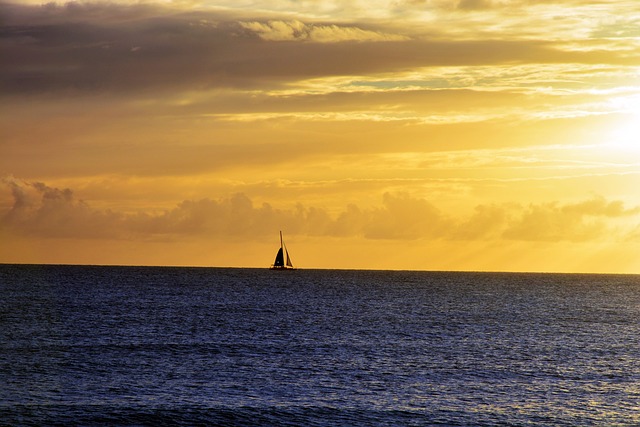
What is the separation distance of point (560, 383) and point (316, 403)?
83.9 feet

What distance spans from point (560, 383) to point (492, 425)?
1963 cm

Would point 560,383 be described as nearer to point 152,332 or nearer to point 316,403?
point 316,403

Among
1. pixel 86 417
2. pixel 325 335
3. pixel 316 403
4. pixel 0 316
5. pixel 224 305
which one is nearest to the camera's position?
pixel 86 417

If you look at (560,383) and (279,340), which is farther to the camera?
(279,340)

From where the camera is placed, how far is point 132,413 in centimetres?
6366

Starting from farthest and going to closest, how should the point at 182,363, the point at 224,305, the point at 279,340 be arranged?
the point at 224,305, the point at 279,340, the point at 182,363

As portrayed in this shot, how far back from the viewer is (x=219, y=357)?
91.6 meters

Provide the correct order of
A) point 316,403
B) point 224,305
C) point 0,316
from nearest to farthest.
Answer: point 316,403, point 0,316, point 224,305

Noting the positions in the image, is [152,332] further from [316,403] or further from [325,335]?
[316,403]

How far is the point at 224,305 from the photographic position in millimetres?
178875

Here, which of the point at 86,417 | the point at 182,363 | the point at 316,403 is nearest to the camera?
the point at 86,417

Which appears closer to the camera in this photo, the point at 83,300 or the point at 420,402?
the point at 420,402

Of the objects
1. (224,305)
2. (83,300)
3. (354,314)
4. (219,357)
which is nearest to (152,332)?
(219,357)

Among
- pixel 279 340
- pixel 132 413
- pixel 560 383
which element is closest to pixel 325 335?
pixel 279 340
